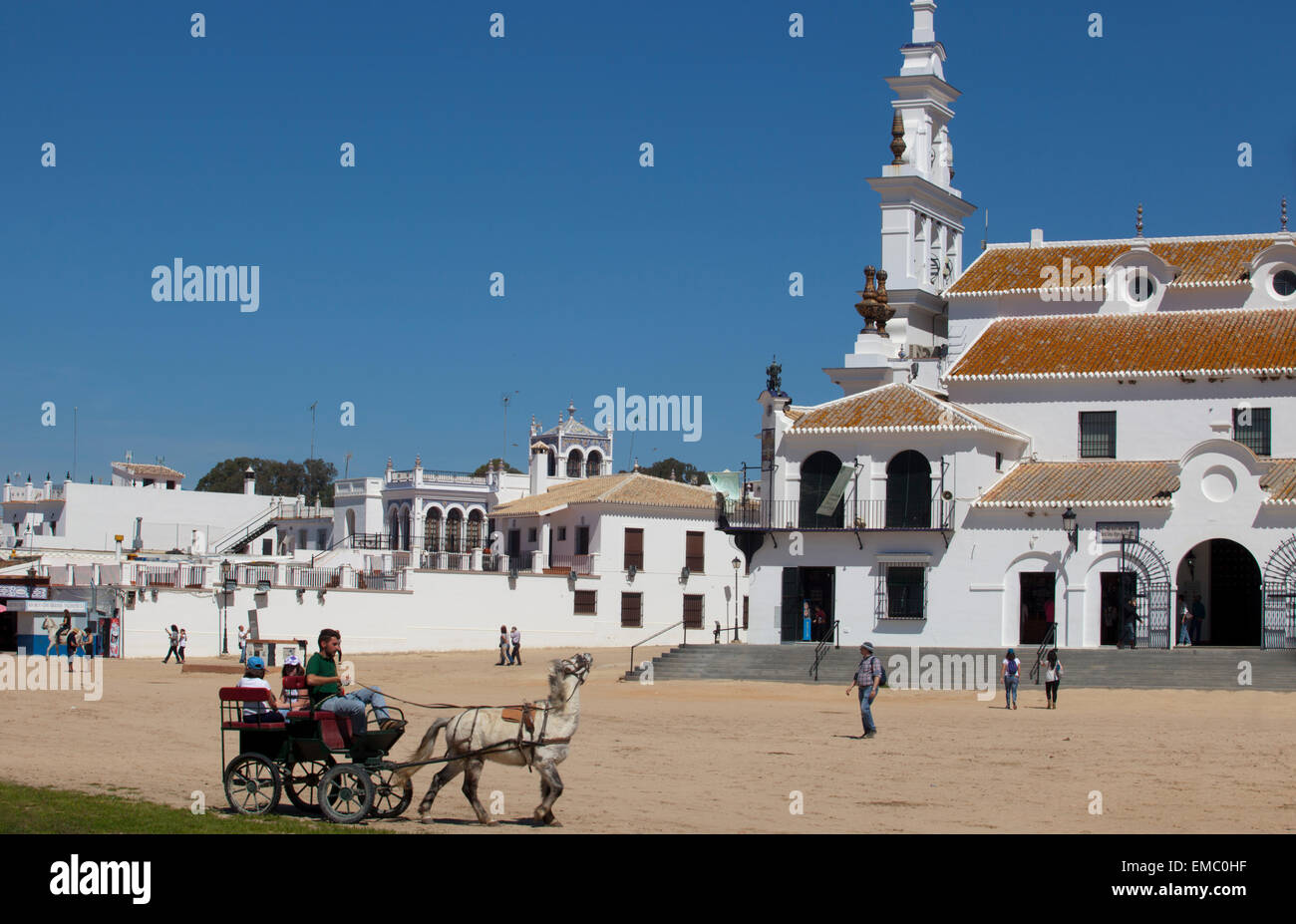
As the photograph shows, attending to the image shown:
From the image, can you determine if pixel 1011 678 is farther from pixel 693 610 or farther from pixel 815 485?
pixel 693 610

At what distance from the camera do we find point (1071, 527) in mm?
39906

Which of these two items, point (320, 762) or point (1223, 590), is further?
point (1223, 590)

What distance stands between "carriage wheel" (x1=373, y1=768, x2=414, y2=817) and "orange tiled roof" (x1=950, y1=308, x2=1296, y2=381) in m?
31.1

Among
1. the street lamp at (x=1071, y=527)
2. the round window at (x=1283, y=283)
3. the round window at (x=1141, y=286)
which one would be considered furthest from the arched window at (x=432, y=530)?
the round window at (x=1283, y=283)

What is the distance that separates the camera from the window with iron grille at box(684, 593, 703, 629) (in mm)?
62156

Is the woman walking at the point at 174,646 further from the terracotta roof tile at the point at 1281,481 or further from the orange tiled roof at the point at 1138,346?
the terracotta roof tile at the point at 1281,481

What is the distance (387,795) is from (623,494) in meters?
46.1

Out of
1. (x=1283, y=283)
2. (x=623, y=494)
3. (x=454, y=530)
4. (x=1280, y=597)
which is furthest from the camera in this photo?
(x=454, y=530)

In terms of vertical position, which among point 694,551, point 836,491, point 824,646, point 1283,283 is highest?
point 1283,283

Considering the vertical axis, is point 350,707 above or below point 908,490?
below

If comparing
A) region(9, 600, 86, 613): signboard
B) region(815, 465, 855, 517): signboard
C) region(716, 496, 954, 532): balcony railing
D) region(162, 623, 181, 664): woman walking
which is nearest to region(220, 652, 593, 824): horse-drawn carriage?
region(716, 496, 954, 532): balcony railing

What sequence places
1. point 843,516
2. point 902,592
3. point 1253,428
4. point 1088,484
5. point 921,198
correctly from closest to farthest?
point 1088,484
point 1253,428
point 902,592
point 843,516
point 921,198

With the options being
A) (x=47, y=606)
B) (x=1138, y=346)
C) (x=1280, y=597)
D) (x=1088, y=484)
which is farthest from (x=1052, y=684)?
(x=47, y=606)

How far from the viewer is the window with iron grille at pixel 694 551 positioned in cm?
6259
